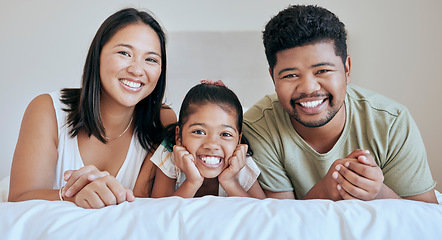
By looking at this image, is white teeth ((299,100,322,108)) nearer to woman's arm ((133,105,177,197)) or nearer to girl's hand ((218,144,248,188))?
girl's hand ((218,144,248,188))

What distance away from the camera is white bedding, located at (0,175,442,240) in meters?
0.79

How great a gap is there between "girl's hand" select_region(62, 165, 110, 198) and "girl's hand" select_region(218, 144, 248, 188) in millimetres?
398

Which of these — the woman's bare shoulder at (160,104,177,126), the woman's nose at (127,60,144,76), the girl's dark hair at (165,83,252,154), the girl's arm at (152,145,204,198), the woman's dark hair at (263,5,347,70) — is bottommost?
the girl's arm at (152,145,204,198)

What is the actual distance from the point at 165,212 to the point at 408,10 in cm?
212

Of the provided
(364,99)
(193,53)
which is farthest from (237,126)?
(193,53)

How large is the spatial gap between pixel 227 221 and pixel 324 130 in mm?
663

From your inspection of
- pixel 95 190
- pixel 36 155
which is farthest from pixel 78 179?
→ pixel 36 155

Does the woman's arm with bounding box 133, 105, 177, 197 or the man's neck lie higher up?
the man's neck

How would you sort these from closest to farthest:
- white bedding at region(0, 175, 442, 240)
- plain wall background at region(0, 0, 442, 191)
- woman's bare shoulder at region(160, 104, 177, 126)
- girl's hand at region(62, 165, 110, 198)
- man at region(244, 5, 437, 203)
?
white bedding at region(0, 175, 442, 240), girl's hand at region(62, 165, 110, 198), man at region(244, 5, 437, 203), woman's bare shoulder at region(160, 104, 177, 126), plain wall background at region(0, 0, 442, 191)

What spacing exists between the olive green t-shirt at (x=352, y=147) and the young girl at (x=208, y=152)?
7 centimetres

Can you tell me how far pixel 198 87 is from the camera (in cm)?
144

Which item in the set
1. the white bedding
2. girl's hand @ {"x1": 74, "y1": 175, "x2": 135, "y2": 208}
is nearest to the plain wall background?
girl's hand @ {"x1": 74, "y1": 175, "x2": 135, "y2": 208}

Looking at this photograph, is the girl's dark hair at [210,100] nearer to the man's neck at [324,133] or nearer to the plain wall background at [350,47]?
the man's neck at [324,133]

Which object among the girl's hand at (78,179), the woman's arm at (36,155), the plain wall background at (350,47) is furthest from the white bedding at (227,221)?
the plain wall background at (350,47)
